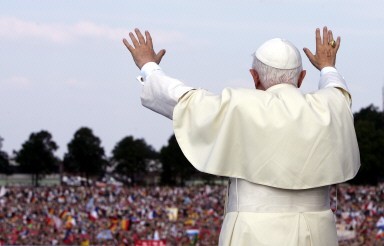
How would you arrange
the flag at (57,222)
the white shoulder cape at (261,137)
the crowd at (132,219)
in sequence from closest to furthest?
the white shoulder cape at (261,137) < the crowd at (132,219) < the flag at (57,222)

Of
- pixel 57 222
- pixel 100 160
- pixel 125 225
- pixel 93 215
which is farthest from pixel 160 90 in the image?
pixel 100 160

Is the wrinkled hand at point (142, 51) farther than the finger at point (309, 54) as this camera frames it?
No

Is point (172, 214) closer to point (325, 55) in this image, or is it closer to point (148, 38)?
point (325, 55)

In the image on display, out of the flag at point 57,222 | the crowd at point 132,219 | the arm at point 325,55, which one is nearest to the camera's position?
the arm at point 325,55

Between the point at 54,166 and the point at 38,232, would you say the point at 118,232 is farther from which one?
the point at 54,166

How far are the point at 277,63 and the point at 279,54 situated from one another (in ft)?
0.14

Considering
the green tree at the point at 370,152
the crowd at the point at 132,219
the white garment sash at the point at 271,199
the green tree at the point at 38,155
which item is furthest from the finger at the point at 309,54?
the green tree at the point at 38,155

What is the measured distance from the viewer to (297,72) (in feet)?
14.4

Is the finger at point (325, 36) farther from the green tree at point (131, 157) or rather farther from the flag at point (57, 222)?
the green tree at point (131, 157)

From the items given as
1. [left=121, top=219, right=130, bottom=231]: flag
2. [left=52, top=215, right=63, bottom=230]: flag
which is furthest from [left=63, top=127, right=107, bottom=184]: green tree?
[left=121, top=219, right=130, bottom=231]: flag

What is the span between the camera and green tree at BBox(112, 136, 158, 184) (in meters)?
135

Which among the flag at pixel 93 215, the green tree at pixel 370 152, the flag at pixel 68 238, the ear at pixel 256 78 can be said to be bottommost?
the flag at pixel 68 238

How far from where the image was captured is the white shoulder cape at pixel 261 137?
165 inches

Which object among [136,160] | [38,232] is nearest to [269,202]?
[38,232]
